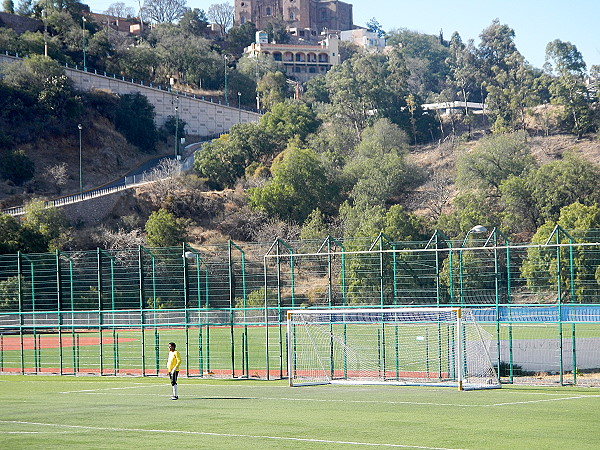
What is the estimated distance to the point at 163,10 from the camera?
557 ft

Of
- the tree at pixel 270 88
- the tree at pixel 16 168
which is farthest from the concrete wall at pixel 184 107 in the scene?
the tree at pixel 16 168

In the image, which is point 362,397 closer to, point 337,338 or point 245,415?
point 245,415

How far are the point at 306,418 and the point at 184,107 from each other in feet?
316

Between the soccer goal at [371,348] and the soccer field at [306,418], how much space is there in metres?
2.84

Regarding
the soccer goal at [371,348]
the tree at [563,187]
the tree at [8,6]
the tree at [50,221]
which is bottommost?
the soccer goal at [371,348]

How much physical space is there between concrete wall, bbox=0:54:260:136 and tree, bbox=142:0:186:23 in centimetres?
6041

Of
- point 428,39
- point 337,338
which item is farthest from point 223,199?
point 428,39

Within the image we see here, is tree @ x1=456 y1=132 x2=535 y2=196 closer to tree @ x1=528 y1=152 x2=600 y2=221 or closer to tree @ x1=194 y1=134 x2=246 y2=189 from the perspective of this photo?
tree @ x1=528 y1=152 x2=600 y2=221

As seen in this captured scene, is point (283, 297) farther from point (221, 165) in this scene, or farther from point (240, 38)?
point (240, 38)

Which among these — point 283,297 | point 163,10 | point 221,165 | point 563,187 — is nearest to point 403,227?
point 563,187

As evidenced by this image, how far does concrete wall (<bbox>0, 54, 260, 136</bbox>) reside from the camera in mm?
104250

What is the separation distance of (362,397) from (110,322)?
1492 centimetres

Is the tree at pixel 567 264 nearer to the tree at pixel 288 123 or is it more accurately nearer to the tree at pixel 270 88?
the tree at pixel 288 123

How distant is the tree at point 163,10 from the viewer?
6614 inches
